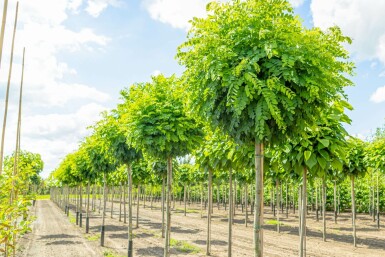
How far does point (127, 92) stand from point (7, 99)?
19.5 feet

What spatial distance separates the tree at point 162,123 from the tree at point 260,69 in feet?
12.5

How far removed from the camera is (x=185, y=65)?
632cm

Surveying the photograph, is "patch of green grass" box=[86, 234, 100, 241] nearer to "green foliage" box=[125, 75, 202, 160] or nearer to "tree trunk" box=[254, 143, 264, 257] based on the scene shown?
"green foliage" box=[125, 75, 202, 160]

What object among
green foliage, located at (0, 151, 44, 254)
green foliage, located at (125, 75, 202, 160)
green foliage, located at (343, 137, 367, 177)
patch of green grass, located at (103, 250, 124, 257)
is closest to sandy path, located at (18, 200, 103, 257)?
patch of green grass, located at (103, 250, 124, 257)

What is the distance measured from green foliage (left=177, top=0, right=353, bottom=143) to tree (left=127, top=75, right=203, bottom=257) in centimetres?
386

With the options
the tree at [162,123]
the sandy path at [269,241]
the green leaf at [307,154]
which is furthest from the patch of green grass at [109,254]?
the green leaf at [307,154]

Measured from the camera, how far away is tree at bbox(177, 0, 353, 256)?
205 inches

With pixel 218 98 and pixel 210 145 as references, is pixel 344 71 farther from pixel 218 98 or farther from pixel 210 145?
pixel 210 145

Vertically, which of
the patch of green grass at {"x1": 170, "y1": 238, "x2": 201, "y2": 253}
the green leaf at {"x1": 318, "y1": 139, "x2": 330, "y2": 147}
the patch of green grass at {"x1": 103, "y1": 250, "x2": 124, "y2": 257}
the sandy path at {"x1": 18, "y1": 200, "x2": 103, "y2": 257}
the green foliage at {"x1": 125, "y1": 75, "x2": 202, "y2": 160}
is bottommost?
the sandy path at {"x1": 18, "y1": 200, "x2": 103, "y2": 257}

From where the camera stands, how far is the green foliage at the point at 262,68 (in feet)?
17.1

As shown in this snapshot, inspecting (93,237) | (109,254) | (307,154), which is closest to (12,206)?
(307,154)

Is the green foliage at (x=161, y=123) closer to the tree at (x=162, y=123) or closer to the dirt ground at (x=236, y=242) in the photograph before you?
the tree at (x=162, y=123)

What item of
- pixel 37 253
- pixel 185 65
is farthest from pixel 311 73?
pixel 37 253

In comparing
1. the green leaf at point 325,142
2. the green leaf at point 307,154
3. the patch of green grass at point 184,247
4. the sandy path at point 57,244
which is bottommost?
the sandy path at point 57,244
